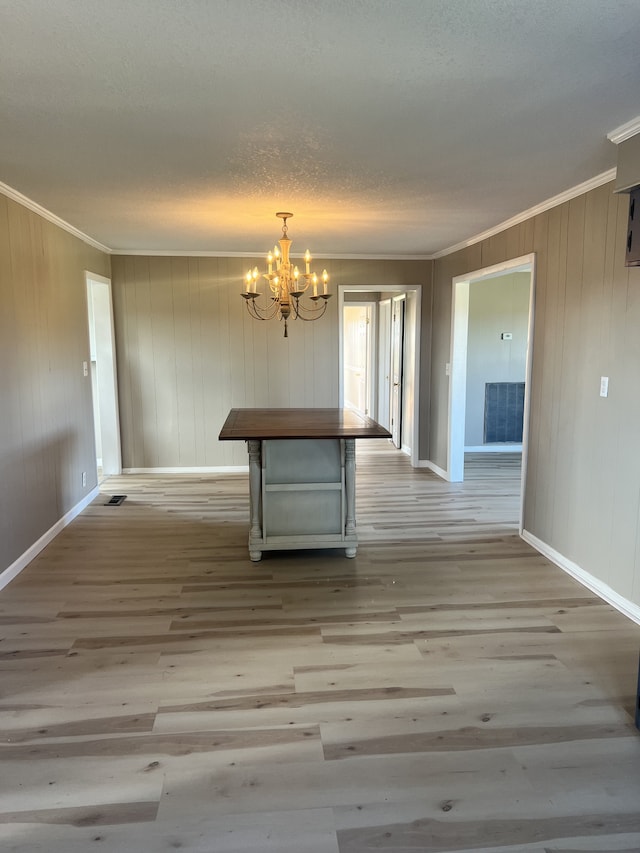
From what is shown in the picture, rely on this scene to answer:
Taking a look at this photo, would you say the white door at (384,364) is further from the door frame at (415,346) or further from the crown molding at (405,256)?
the crown molding at (405,256)

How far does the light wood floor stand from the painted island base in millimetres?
162

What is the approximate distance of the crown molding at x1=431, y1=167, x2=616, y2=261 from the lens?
3.03m

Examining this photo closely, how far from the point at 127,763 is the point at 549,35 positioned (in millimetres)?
2763

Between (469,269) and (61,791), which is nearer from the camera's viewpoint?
(61,791)

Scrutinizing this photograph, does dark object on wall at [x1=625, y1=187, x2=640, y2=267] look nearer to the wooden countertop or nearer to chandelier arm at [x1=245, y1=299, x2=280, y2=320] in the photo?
the wooden countertop

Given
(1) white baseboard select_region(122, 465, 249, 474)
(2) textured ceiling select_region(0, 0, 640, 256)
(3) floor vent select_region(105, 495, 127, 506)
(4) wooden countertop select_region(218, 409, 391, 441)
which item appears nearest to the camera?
(2) textured ceiling select_region(0, 0, 640, 256)

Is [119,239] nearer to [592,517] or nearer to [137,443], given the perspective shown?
[137,443]

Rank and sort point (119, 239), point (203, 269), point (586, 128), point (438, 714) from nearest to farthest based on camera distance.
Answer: point (438, 714)
point (586, 128)
point (119, 239)
point (203, 269)

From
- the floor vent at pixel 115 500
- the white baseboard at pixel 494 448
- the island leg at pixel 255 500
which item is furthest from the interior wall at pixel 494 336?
the floor vent at pixel 115 500

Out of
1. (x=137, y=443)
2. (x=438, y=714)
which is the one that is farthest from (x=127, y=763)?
(x=137, y=443)

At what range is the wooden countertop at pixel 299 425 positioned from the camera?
3.27m

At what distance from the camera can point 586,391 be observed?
3254 mm

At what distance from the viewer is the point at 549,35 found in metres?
1.65

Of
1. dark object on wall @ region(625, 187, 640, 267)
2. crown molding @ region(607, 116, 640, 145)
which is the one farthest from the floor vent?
crown molding @ region(607, 116, 640, 145)
